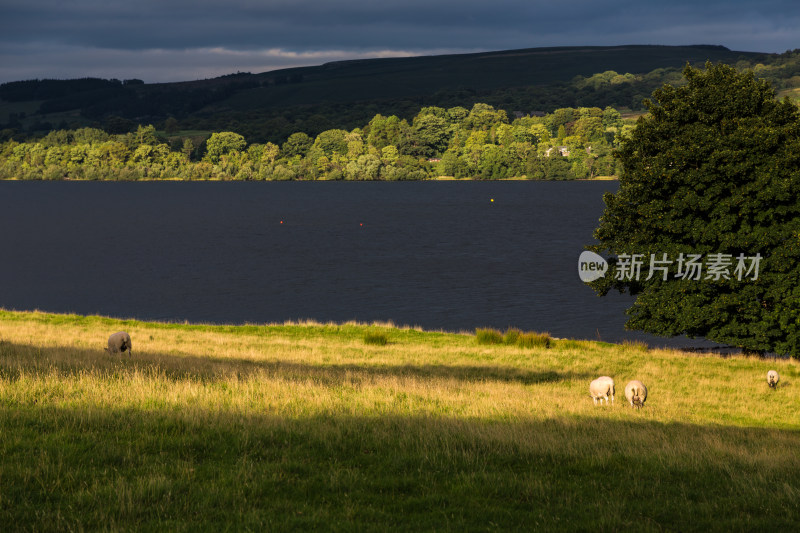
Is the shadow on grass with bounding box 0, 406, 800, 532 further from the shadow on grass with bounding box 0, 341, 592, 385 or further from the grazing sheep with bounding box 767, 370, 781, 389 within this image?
the grazing sheep with bounding box 767, 370, 781, 389

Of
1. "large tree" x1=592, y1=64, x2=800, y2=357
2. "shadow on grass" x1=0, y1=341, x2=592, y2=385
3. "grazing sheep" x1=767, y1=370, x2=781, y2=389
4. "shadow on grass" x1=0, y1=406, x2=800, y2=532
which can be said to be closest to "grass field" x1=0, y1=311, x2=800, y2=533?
"shadow on grass" x1=0, y1=406, x2=800, y2=532

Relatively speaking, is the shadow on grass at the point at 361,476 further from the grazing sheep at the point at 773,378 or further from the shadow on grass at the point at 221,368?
the grazing sheep at the point at 773,378

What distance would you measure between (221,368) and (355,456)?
12126 millimetres

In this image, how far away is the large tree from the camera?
36.0 meters

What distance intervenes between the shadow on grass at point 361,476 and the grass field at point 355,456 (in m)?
0.03

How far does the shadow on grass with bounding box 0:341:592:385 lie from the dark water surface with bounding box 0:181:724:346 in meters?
28.4

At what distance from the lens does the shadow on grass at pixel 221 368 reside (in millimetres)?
19078

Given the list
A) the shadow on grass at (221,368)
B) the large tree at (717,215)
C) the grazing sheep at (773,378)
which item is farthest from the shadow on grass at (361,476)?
the large tree at (717,215)

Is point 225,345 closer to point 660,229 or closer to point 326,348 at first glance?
point 326,348

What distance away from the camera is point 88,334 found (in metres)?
36.5

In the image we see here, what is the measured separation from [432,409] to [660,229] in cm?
2664

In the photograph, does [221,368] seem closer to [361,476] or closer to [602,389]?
[602,389]

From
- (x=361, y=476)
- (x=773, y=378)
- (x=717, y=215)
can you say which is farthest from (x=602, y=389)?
(x=717, y=215)

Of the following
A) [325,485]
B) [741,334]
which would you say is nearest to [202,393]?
[325,485]
